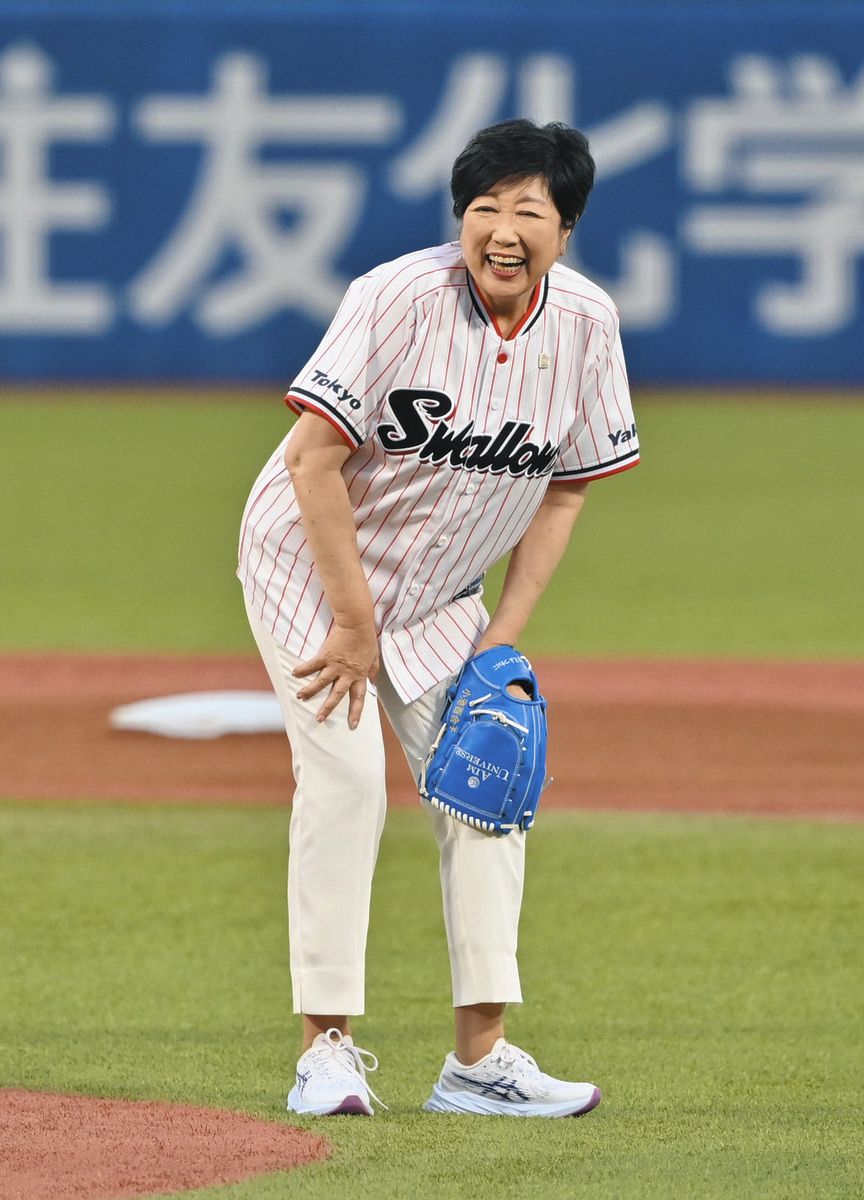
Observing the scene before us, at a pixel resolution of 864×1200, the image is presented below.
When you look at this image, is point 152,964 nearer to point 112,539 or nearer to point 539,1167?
point 539,1167

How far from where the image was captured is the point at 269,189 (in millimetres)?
17688

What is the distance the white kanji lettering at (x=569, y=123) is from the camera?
17625 millimetres

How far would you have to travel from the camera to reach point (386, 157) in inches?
698

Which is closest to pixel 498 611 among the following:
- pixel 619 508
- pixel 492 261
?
pixel 492 261

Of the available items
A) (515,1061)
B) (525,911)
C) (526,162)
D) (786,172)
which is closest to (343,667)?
(515,1061)

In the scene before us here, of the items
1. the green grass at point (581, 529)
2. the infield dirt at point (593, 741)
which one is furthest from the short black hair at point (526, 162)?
the green grass at point (581, 529)

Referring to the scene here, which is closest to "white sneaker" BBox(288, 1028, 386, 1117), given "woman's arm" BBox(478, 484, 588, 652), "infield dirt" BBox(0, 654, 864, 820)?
"woman's arm" BBox(478, 484, 588, 652)

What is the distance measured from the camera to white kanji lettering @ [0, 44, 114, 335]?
17.2 meters

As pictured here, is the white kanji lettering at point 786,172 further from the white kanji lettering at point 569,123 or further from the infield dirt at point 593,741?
the infield dirt at point 593,741

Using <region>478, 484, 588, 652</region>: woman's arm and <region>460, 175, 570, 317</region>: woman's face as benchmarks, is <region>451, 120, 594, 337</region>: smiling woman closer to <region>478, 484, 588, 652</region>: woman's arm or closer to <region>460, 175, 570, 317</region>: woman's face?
<region>460, 175, 570, 317</region>: woman's face

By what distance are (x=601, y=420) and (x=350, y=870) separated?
34.9 inches

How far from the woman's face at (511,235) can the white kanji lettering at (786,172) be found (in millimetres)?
14747

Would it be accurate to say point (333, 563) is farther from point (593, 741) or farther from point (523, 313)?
point (593, 741)

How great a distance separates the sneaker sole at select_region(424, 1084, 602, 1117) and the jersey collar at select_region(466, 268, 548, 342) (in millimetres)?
1292
